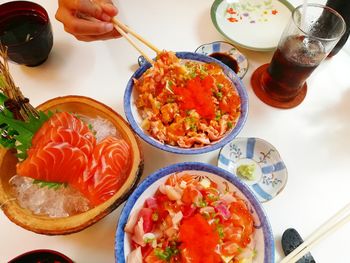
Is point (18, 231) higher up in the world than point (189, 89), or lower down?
lower down

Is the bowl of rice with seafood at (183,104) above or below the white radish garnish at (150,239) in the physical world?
above

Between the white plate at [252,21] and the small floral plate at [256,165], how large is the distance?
1.87 feet

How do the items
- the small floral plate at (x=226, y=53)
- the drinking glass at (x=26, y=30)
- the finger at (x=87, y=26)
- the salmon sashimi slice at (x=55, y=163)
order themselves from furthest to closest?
1. the small floral plate at (x=226, y=53)
2. the drinking glass at (x=26, y=30)
3. the finger at (x=87, y=26)
4. the salmon sashimi slice at (x=55, y=163)

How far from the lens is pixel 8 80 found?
3.14 feet

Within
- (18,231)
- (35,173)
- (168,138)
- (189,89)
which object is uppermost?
(189,89)

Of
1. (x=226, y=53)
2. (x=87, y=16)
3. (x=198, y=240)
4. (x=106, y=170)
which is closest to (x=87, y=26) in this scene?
(x=87, y=16)

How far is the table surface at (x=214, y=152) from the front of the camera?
1.18 m

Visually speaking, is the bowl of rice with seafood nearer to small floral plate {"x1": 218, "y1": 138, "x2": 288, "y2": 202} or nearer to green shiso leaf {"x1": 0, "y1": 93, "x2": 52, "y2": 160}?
small floral plate {"x1": 218, "y1": 138, "x2": 288, "y2": 202}

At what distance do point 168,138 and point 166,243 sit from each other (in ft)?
1.31

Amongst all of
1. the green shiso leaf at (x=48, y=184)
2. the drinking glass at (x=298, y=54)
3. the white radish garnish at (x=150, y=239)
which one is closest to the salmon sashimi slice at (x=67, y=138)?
the green shiso leaf at (x=48, y=184)

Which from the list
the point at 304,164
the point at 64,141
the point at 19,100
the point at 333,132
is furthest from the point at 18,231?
the point at 333,132

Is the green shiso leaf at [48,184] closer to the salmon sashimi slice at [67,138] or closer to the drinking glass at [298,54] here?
the salmon sashimi slice at [67,138]

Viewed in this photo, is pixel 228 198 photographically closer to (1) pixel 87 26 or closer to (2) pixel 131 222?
(2) pixel 131 222

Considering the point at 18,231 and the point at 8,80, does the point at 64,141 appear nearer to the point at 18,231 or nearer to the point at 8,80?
the point at 8,80
